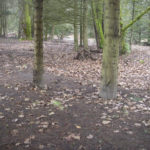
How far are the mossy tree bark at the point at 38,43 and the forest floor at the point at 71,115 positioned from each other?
467 mm

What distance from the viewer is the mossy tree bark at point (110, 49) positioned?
16.6 feet

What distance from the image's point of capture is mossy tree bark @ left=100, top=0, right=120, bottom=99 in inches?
199

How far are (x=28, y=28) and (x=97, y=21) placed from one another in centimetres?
1157

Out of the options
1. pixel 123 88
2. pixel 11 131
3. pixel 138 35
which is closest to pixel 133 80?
pixel 123 88

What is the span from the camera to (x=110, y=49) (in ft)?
17.4

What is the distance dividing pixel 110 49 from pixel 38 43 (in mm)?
2325

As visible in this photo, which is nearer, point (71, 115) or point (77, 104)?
point (71, 115)

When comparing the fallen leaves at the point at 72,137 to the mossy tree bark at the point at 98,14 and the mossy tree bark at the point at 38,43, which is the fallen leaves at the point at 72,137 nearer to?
the mossy tree bark at the point at 38,43

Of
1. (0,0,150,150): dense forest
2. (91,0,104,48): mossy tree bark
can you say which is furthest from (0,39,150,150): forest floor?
(91,0,104,48): mossy tree bark

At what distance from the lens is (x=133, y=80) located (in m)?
8.20

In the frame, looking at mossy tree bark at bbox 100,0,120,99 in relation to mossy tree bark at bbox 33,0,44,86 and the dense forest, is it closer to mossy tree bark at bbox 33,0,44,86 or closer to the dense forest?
the dense forest

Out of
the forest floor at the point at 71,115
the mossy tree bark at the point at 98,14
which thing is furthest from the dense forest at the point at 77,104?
the mossy tree bark at the point at 98,14

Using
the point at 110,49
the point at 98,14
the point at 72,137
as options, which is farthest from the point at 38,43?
the point at 98,14

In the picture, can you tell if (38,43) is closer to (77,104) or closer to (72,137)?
(77,104)
